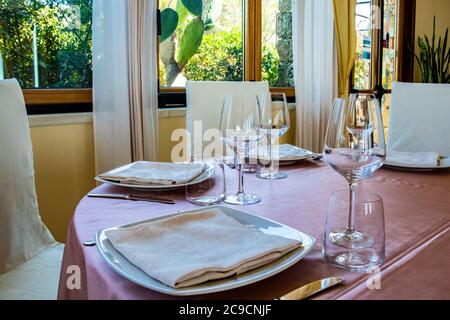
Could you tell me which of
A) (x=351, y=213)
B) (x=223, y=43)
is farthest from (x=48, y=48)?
(x=351, y=213)

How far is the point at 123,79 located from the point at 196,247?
160 cm

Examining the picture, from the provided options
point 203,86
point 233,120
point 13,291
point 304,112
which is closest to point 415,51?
point 304,112

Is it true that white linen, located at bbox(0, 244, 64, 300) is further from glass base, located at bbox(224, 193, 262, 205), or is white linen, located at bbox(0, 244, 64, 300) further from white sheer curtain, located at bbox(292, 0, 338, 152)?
white sheer curtain, located at bbox(292, 0, 338, 152)

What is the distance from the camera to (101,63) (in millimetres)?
2016

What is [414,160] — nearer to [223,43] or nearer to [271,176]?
[271,176]

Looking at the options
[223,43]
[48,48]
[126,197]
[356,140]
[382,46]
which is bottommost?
[126,197]

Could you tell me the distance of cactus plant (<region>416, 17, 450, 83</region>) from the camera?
14.7 feet

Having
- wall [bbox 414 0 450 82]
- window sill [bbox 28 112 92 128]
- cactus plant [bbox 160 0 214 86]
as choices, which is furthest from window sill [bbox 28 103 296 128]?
wall [bbox 414 0 450 82]

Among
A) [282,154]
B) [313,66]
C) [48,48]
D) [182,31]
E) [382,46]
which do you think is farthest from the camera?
[382,46]

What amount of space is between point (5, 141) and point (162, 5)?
152 centimetres

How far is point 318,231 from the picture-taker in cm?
74

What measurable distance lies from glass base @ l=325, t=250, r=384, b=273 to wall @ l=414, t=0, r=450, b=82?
4739mm

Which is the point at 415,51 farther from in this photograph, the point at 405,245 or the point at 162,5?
the point at 405,245

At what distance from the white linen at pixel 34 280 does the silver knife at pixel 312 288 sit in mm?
686
